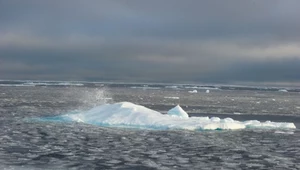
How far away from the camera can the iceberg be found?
69.8 ft

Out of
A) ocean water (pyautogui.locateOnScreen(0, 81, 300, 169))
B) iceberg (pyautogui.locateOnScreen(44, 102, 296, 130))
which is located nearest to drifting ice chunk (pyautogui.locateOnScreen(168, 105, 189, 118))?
iceberg (pyautogui.locateOnScreen(44, 102, 296, 130))

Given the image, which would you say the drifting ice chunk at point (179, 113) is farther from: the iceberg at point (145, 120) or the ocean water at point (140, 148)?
the ocean water at point (140, 148)

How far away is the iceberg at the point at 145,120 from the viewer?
2127 centimetres

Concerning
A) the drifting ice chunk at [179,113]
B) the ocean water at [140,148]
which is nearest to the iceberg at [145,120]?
the drifting ice chunk at [179,113]

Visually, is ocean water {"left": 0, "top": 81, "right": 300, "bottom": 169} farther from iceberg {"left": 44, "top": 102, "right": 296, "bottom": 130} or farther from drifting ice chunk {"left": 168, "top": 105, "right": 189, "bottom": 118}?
drifting ice chunk {"left": 168, "top": 105, "right": 189, "bottom": 118}

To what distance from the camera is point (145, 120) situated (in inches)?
877

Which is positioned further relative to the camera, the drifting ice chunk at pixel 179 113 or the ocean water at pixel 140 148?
the drifting ice chunk at pixel 179 113

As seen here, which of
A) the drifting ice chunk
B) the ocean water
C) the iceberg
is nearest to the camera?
the ocean water

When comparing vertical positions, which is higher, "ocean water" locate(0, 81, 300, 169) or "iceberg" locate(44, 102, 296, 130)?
"iceberg" locate(44, 102, 296, 130)

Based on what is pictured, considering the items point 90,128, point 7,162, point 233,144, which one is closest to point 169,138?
point 233,144

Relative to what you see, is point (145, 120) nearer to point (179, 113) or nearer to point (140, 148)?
point (179, 113)

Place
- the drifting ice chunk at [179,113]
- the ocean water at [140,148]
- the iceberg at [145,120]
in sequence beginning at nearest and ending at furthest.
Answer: the ocean water at [140,148]
the iceberg at [145,120]
the drifting ice chunk at [179,113]

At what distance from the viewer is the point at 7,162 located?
11.6 m

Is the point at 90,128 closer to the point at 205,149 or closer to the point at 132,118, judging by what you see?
the point at 132,118
